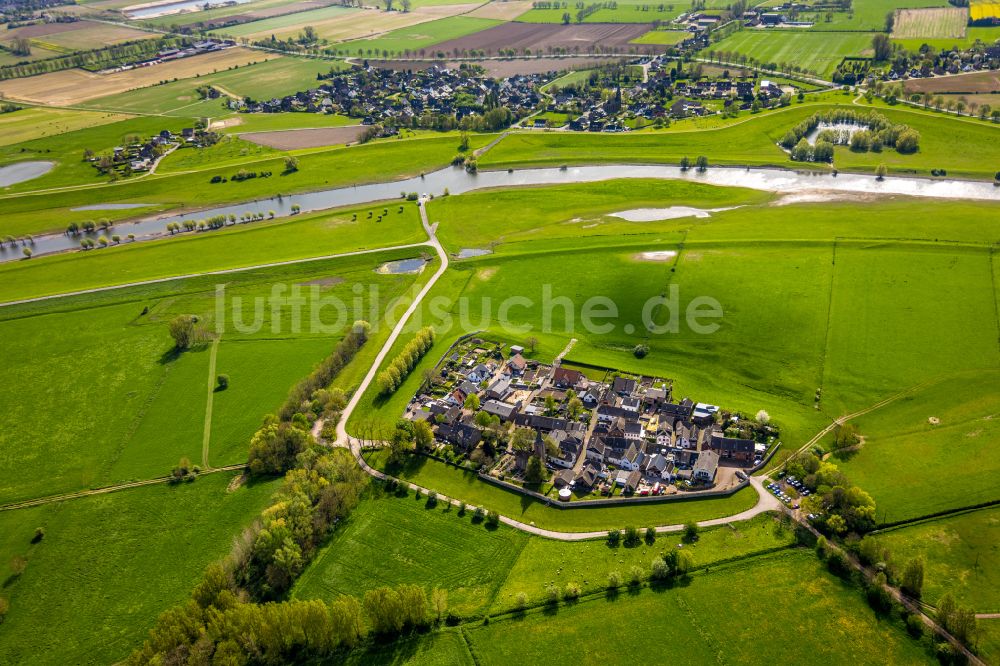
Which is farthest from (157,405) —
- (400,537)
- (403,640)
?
(403,640)

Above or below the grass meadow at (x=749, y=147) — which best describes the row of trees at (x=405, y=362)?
below

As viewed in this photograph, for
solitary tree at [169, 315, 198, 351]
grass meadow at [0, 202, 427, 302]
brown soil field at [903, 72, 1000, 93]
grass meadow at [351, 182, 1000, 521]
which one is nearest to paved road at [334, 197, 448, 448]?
grass meadow at [351, 182, 1000, 521]

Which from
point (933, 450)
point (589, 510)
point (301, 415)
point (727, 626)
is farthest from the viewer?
point (301, 415)

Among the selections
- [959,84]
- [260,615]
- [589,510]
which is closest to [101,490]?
[260,615]

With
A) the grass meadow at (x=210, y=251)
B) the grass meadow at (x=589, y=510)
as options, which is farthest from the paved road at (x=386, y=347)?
the grass meadow at (x=589, y=510)

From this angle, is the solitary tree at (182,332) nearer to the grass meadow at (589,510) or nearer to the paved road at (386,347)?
the paved road at (386,347)

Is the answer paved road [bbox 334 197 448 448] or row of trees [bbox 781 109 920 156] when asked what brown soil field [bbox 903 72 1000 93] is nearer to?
row of trees [bbox 781 109 920 156]

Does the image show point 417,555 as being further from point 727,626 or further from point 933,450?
point 933,450
